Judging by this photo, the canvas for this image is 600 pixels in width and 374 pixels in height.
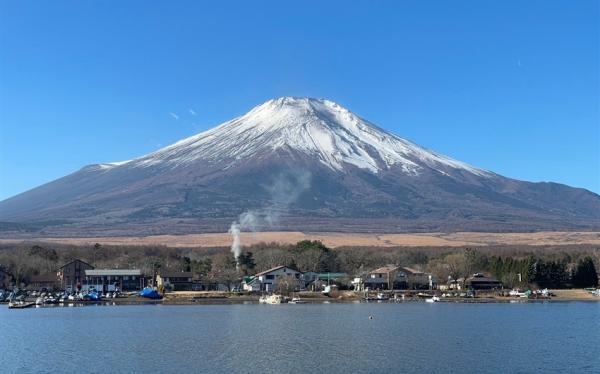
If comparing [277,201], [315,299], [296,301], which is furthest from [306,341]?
[277,201]

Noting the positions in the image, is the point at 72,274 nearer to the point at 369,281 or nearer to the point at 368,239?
the point at 369,281

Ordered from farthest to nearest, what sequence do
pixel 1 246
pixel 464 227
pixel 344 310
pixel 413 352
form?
pixel 464 227
pixel 1 246
pixel 344 310
pixel 413 352

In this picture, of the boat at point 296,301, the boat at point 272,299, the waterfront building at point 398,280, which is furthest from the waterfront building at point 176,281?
the waterfront building at point 398,280

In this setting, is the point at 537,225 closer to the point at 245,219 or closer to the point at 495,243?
the point at 495,243

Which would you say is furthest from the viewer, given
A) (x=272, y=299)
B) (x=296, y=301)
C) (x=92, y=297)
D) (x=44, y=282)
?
(x=44, y=282)

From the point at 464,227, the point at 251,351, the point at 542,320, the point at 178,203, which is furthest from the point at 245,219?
the point at 251,351

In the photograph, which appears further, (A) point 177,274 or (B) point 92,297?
(A) point 177,274

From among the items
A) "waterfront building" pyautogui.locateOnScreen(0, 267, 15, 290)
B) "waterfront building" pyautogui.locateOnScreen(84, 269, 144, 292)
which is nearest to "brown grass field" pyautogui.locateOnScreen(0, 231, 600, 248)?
"waterfront building" pyautogui.locateOnScreen(84, 269, 144, 292)

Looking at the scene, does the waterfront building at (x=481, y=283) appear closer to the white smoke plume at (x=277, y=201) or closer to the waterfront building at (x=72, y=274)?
the waterfront building at (x=72, y=274)
